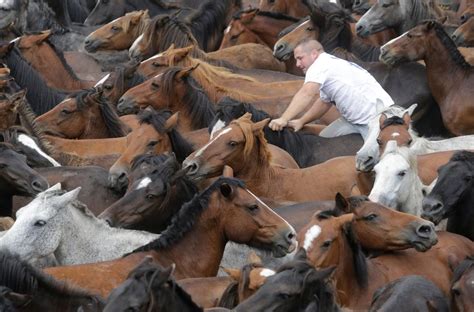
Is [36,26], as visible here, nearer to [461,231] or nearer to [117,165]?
[117,165]

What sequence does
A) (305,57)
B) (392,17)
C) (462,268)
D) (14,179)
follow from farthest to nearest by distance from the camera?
(392,17), (305,57), (14,179), (462,268)

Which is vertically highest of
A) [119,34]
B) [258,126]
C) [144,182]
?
[144,182]

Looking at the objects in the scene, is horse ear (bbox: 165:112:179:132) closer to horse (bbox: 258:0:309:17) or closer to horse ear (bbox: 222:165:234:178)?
horse ear (bbox: 222:165:234:178)

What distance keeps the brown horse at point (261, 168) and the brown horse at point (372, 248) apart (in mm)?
998

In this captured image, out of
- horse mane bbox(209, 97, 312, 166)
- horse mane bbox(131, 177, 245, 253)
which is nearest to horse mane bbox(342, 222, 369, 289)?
horse mane bbox(131, 177, 245, 253)

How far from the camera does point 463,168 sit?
324 inches

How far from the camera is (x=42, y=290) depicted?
659 centimetres

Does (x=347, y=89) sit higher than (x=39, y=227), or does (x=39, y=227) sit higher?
(x=39, y=227)

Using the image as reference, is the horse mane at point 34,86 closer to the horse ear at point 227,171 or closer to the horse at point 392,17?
the horse at point 392,17

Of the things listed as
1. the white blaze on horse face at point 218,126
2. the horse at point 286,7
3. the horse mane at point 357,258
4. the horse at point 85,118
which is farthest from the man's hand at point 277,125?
the horse at point 286,7

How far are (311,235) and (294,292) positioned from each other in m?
1.08

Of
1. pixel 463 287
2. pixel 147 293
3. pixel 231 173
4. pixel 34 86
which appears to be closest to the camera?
pixel 147 293

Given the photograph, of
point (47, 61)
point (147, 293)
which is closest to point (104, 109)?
point (47, 61)

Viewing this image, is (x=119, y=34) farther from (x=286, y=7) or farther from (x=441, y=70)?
(x=441, y=70)
